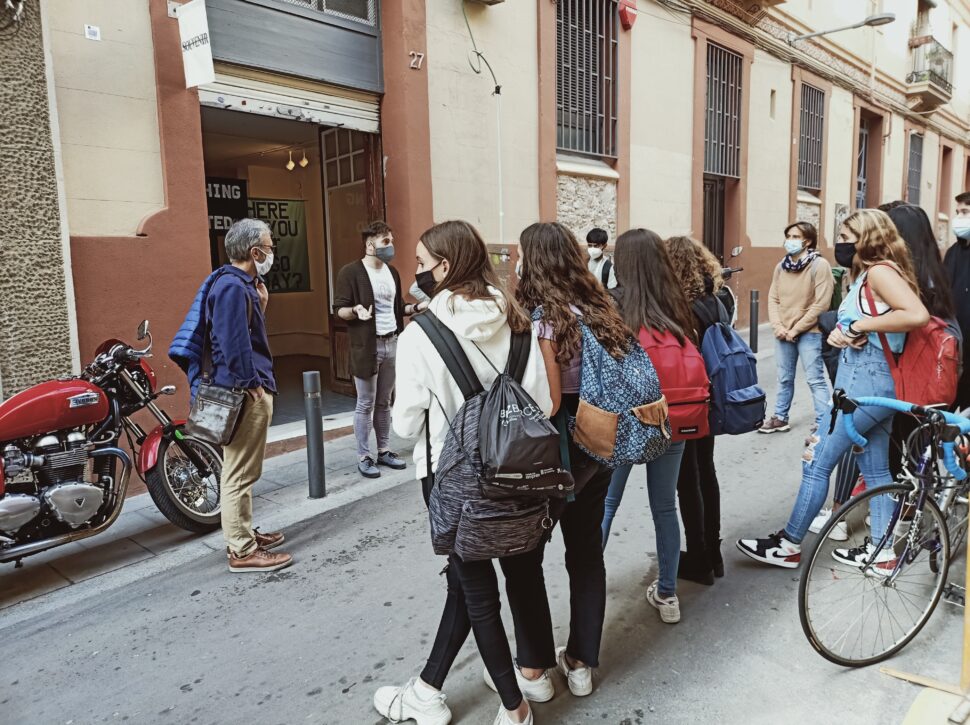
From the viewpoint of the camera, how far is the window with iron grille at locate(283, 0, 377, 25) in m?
7.11

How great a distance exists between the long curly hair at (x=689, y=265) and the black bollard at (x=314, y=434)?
9.05 ft

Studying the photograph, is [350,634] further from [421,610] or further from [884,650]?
[884,650]

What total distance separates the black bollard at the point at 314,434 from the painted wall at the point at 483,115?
3.59 metres

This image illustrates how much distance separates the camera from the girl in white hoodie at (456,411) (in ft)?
7.50

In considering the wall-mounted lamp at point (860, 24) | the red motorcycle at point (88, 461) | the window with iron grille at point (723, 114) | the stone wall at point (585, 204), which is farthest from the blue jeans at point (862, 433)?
the wall-mounted lamp at point (860, 24)

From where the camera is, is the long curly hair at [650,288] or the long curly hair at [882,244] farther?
the long curly hair at [882,244]

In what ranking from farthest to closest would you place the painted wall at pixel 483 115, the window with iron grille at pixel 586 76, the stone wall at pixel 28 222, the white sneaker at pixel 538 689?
the window with iron grille at pixel 586 76
the painted wall at pixel 483 115
the stone wall at pixel 28 222
the white sneaker at pixel 538 689

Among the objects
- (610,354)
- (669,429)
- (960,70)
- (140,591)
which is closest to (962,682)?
(669,429)

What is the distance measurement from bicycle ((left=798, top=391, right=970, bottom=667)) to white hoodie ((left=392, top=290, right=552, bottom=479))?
153cm

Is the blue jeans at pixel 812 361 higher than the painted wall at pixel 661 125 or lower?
lower

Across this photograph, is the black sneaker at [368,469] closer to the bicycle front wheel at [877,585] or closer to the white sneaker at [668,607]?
the white sneaker at [668,607]

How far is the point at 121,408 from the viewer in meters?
4.30

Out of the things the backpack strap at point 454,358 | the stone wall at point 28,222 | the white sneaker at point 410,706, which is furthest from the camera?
the stone wall at point 28,222

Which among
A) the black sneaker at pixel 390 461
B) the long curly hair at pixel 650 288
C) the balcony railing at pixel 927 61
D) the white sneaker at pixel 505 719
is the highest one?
the balcony railing at pixel 927 61
